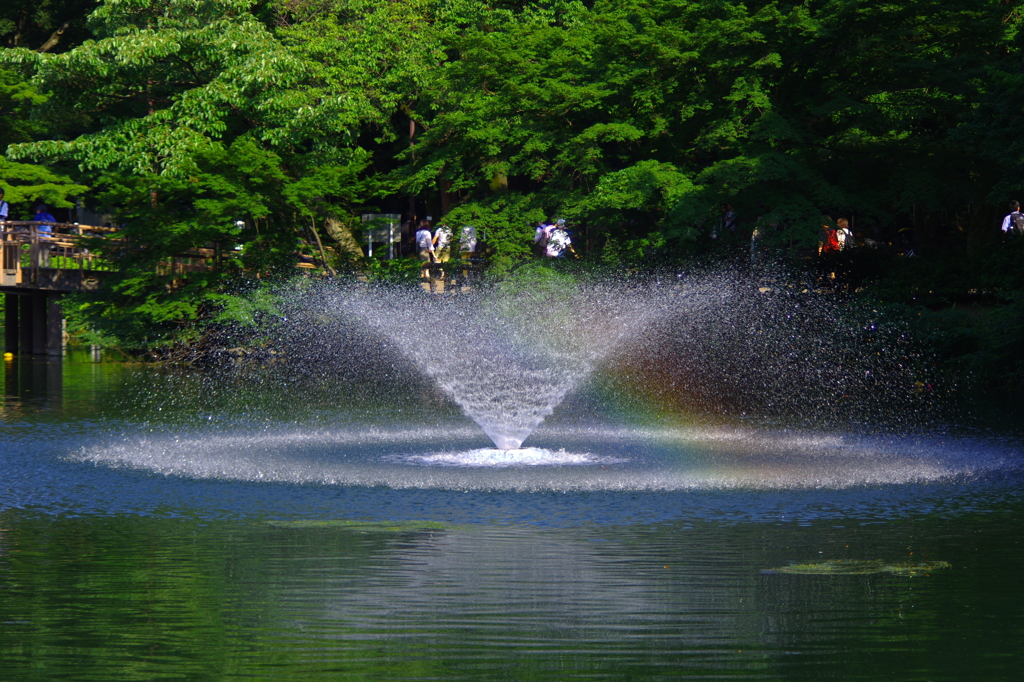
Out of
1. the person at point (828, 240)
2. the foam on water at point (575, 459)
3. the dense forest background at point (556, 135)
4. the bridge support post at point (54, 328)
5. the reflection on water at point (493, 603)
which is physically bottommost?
the reflection on water at point (493, 603)

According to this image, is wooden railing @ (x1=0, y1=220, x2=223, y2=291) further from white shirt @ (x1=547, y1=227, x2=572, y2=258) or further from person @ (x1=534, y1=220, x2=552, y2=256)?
white shirt @ (x1=547, y1=227, x2=572, y2=258)

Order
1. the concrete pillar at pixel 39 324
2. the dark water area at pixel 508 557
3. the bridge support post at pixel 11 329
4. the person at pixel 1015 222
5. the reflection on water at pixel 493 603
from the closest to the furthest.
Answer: the reflection on water at pixel 493 603 < the dark water area at pixel 508 557 < the person at pixel 1015 222 < the concrete pillar at pixel 39 324 < the bridge support post at pixel 11 329

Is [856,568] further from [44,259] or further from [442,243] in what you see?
[44,259]

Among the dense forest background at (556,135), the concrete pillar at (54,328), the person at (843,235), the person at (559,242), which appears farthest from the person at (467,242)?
the concrete pillar at (54,328)

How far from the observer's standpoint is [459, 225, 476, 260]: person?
120 feet

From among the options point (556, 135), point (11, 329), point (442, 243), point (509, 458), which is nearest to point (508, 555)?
point (509, 458)

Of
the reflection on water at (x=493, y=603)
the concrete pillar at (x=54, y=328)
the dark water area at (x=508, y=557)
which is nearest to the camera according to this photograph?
the reflection on water at (x=493, y=603)

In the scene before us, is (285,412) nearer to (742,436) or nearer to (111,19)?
(742,436)

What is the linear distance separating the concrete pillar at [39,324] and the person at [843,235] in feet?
85.2

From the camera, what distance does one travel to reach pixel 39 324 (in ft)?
146

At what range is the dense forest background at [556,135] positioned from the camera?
31891 mm

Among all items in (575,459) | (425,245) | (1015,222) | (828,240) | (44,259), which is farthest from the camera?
(44,259)

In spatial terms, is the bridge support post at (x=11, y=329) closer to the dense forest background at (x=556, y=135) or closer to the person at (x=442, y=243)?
the dense forest background at (x=556, y=135)

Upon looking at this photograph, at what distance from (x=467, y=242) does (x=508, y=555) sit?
85.1ft
